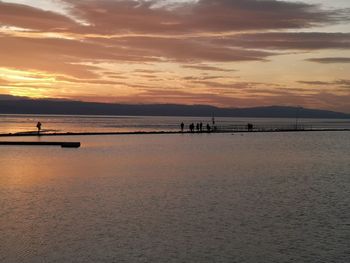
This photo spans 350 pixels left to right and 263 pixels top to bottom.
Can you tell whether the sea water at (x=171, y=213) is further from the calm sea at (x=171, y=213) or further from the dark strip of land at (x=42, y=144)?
the dark strip of land at (x=42, y=144)

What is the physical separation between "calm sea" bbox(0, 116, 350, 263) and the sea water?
42 mm

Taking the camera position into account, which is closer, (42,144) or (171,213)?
(171,213)

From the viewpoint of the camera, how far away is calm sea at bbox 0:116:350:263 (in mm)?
17047

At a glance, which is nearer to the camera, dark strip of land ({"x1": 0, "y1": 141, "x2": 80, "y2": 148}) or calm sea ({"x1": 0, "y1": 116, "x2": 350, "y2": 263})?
calm sea ({"x1": 0, "y1": 116, "x2": 350, "y2": 263})

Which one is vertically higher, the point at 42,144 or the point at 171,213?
the point at 42,144

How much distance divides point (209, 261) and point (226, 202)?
31.5 feet

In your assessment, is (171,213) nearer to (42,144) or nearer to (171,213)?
(171,213)

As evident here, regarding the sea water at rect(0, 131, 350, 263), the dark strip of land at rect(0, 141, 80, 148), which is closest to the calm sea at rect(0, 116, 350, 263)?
the sea water at rect(0, 131, 350, 263)

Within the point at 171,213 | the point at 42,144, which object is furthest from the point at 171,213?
the point at 42,144

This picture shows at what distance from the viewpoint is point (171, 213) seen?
2262 centimetres

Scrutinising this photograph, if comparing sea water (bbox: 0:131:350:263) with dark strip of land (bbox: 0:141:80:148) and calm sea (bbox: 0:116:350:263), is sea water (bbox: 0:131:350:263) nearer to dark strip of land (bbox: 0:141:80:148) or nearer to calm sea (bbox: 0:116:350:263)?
calm sea (bbox: 0:116:350:263)

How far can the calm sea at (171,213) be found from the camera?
17.0 m

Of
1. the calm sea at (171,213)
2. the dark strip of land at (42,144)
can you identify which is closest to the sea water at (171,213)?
the calm sea at (171,213)

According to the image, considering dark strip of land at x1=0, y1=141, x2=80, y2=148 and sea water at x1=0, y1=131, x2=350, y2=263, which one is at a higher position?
dark strip of land at x1=0, y1=141, x2=80, y2=148
